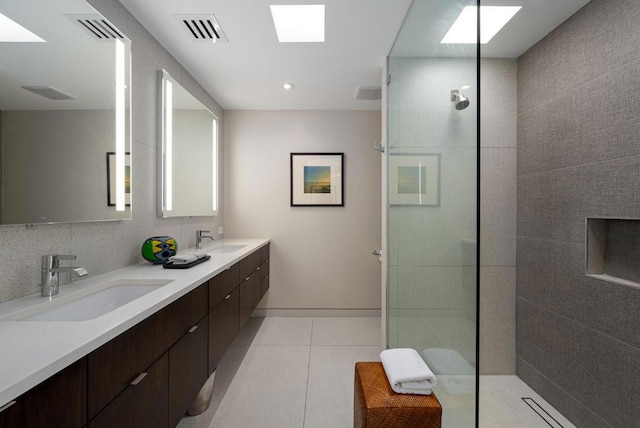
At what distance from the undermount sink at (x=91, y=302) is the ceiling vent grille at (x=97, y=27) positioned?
130cm

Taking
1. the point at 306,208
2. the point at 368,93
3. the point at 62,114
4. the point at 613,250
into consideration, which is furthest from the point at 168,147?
the point at 613,250

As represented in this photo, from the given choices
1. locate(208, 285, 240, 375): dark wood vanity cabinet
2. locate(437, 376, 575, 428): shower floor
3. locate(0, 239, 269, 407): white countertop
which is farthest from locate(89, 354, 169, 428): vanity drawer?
locate(437, 376, 575, 428): shower floor

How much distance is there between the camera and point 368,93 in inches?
129

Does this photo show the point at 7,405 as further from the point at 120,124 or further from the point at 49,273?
the point at 120,124

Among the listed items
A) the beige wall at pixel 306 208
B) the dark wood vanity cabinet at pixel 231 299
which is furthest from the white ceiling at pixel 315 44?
the dark wood vanity cabinet at pixel 231 299

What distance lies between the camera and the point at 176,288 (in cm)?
143

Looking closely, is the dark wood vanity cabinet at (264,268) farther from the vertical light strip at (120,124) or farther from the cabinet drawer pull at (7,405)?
the cabinet drawer pull at (7,405)

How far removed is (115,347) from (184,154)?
209 cm

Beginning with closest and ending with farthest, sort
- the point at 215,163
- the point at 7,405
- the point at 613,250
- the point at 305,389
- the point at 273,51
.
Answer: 1. the point at 7,405
2. the point at 613,250
3. the point at 305,389
4. the point at 273,51
5. the point at 215,163

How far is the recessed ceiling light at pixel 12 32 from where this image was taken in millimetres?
1195

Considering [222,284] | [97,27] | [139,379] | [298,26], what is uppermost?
[298,26]

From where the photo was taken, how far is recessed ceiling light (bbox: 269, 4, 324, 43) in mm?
2246

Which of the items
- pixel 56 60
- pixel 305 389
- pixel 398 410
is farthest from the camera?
pixel 305 389

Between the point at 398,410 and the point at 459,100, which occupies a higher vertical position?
the point at 459,100
